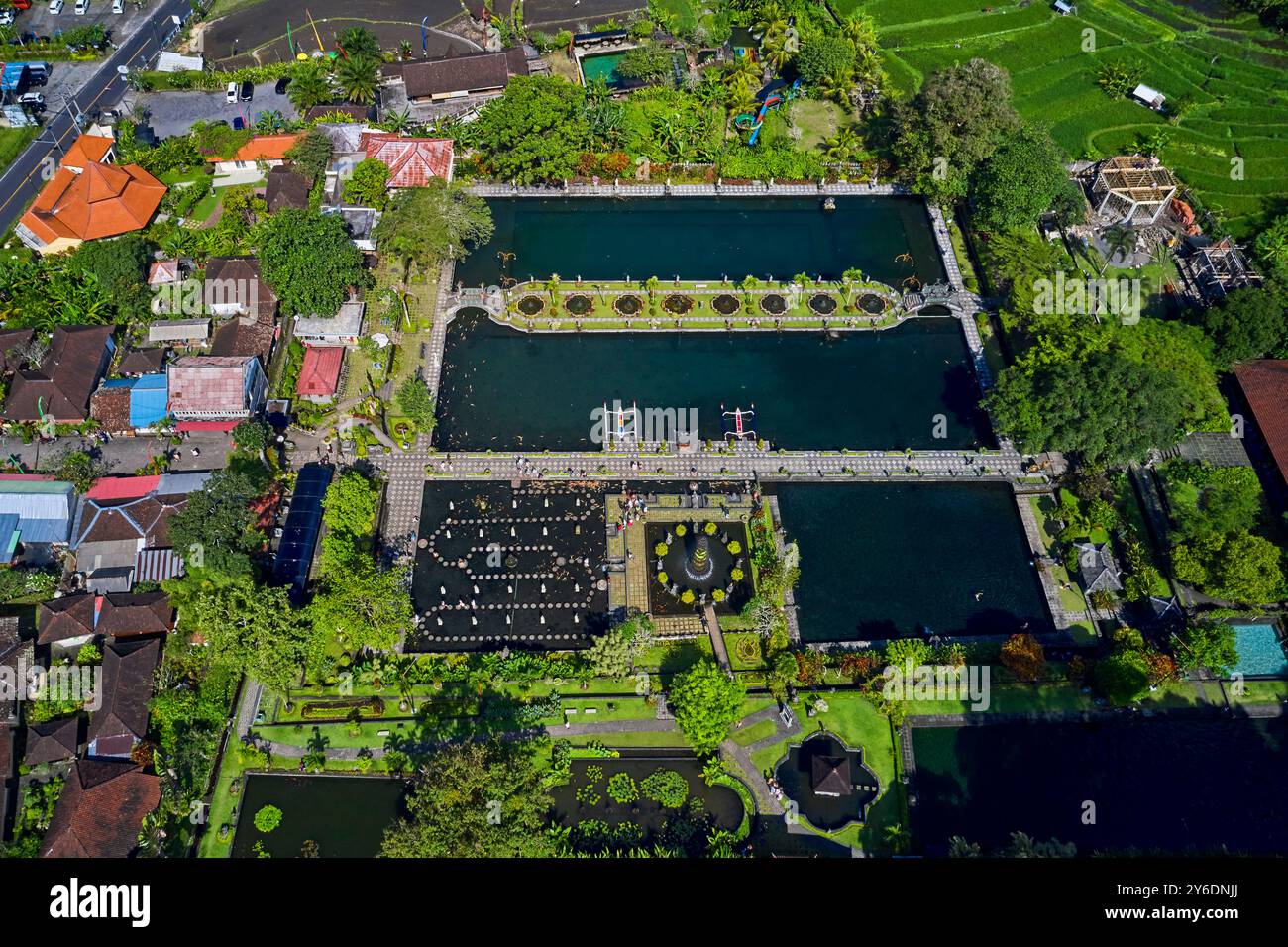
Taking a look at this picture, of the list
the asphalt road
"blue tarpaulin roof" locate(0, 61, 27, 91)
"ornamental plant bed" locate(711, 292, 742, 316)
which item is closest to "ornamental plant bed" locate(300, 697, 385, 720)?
"ornamental plant bed" locate(711, 292, 742, 316)

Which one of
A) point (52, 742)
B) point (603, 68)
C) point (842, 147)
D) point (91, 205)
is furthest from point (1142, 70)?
point (52, 742)

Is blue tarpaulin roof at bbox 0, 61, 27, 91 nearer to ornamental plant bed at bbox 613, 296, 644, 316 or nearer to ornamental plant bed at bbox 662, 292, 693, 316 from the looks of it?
ornamental plant bed at bbox 613, 296, 644, 316

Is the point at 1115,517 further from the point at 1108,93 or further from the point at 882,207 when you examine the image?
the point at 1108,93

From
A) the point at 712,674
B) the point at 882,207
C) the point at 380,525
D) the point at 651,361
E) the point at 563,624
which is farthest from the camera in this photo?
the point at 882,207

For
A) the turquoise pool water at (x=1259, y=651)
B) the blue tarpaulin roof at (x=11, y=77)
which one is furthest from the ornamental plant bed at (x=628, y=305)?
the blue tarpaulin roof at (x=11, y=77)

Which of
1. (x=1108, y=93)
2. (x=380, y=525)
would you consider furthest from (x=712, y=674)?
(x=1108, y=93)
